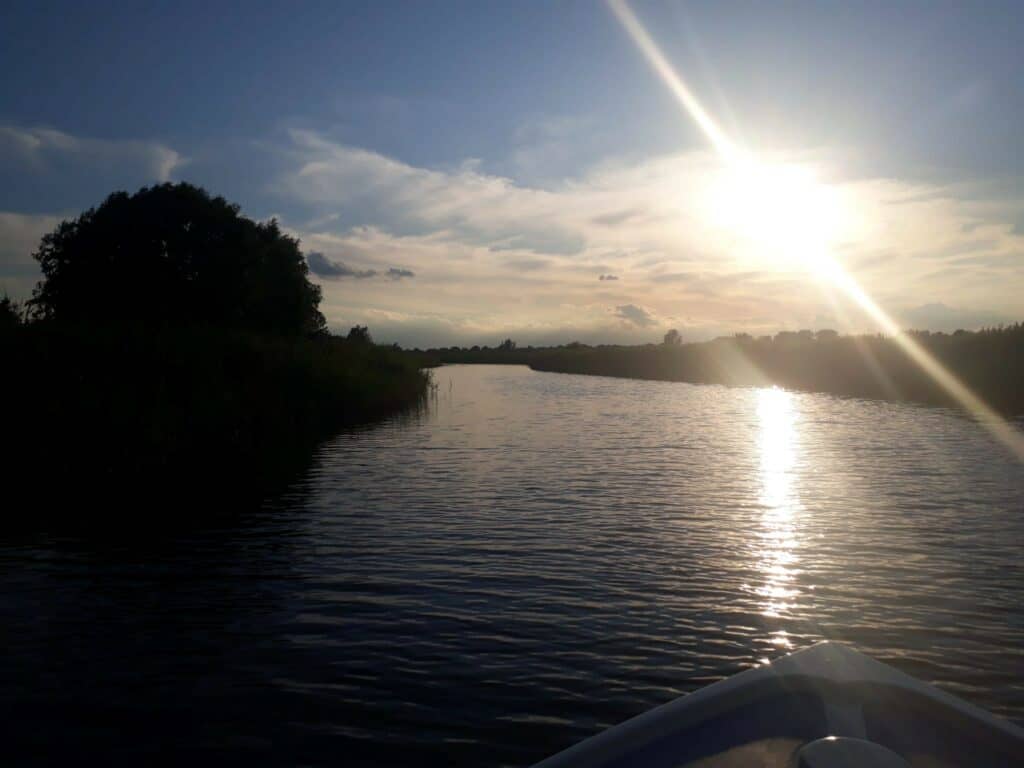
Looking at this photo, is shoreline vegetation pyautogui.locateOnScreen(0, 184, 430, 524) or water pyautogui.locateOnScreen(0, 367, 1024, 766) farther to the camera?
shoreline vegetation pyautogui.locateOnScreen(0, 184, 430, 524)

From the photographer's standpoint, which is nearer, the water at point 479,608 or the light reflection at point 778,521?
the water at point 479,608

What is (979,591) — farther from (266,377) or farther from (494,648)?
(266,377)

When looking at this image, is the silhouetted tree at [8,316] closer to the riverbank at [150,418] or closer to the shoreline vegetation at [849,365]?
the riverbank at [150,418]

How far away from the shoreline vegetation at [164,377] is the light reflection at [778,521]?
415 inches

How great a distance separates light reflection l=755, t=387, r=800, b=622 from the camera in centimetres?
1029

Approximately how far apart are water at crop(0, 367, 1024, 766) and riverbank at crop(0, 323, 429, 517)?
303 centimetres

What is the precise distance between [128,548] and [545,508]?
746cm

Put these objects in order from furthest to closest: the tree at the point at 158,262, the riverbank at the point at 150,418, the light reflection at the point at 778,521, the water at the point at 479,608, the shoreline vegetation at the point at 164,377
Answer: the tree at the point at 158,262 < the shoreline vegetation at the point at 164,377 < the riverbank at the point at 150,418 < the light reflection at the point at 778,521 < the water at the point at 479,608

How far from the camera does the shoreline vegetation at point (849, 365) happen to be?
48.8 meters

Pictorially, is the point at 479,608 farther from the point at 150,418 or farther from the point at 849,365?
the point at 849,365

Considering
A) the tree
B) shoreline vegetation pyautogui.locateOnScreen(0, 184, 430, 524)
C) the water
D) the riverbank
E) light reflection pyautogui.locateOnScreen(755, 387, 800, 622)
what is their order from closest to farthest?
the water < light reflection pyautogui.locateOnScreen(755, 387, 800, 622) < the riverbank < shoreline vegetation pyautogui.locateOnScreen(0, 184, 430, 524) < the tree

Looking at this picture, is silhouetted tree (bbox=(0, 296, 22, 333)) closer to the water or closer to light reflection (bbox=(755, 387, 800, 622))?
the water

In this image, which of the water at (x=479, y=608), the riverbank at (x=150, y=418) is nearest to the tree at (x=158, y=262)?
the riverbank at (x=150, y=418)

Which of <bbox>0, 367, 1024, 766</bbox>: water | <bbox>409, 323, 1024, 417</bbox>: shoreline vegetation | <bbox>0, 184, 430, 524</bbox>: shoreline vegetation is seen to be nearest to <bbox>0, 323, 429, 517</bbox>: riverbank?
<bbox>0, 184, 430, 524</bbox>: shoreline vegetation
